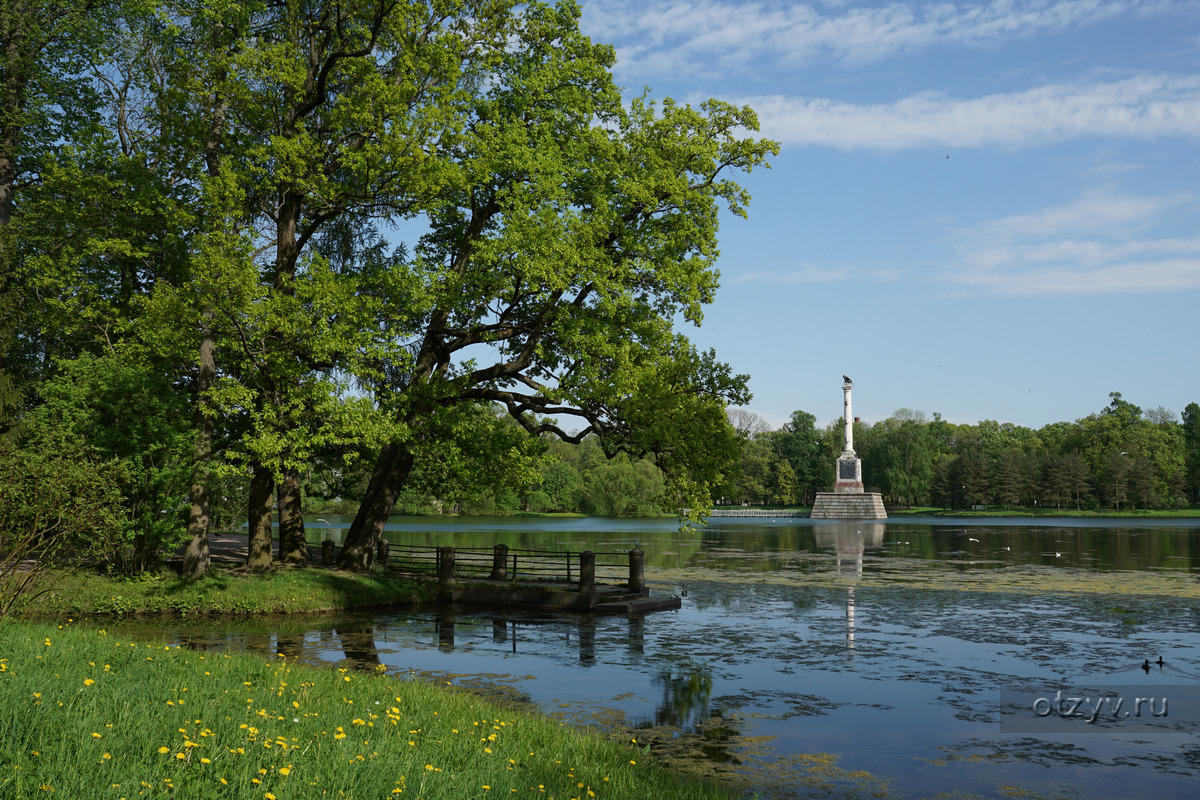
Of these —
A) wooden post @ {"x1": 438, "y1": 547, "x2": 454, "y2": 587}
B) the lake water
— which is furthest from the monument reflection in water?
wooden post @ {"x1": 438, "y1": 547, "x2": 454, "y2": 587}

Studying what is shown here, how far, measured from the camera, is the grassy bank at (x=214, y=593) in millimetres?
22172

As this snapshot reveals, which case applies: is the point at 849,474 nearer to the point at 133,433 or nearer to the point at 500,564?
A: the point at 500,564

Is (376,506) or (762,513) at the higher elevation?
(376,506)

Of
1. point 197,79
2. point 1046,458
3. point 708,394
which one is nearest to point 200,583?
point 197,79

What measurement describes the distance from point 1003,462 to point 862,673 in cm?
13439

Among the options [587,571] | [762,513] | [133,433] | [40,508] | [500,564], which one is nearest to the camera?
[40,508]

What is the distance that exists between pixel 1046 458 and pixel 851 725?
139 metres

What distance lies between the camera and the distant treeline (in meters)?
132

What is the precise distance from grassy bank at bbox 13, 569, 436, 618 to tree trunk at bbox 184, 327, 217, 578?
554mm

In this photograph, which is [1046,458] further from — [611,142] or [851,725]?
[851,725]

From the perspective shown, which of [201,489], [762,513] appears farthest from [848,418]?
[201,489]

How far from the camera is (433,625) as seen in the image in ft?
79.2

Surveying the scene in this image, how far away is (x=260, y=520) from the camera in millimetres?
27797

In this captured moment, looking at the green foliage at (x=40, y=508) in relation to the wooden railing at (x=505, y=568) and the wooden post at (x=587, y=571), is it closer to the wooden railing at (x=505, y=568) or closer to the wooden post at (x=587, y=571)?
the wooden railing at (x=505, y=568)
